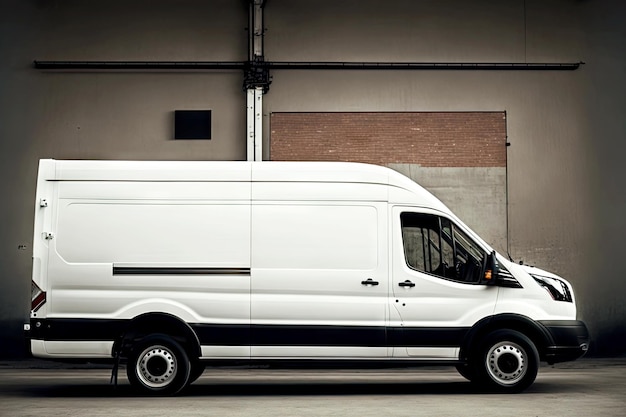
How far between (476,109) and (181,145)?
5.50 m

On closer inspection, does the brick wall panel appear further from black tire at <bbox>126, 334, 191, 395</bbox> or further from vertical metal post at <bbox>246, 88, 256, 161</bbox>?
black tire at <bbox>126, 334, 191, 395</bbox>

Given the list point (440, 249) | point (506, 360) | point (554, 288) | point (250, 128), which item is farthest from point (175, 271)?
point (250, 128)

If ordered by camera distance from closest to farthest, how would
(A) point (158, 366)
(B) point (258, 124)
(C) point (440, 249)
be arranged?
(A) point (158, 366) < (C) point (440, 249) < (B) point (258, 124)

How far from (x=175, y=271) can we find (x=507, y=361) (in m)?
4.00

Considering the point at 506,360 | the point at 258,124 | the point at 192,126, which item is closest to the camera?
the point at 506,360

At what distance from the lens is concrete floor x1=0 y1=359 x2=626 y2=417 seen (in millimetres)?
9945

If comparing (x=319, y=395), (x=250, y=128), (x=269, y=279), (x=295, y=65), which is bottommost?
(x=319, y=395)

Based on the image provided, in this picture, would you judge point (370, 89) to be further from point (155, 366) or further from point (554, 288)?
point (155, 366)

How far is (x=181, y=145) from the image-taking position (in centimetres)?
1805

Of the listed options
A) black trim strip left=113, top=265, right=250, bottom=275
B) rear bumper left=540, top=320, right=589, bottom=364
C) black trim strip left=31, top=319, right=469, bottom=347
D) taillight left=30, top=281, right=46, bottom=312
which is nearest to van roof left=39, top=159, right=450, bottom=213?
black trim strip left=113, top=265, right=250, bottom=275

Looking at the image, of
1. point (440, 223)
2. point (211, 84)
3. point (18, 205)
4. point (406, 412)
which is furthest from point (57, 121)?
point (406, 412)

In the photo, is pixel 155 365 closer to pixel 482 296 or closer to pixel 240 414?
pixel 240 414

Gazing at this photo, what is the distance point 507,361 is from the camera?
37.5 ft

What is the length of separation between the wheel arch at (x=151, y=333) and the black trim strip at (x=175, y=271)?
484mm
